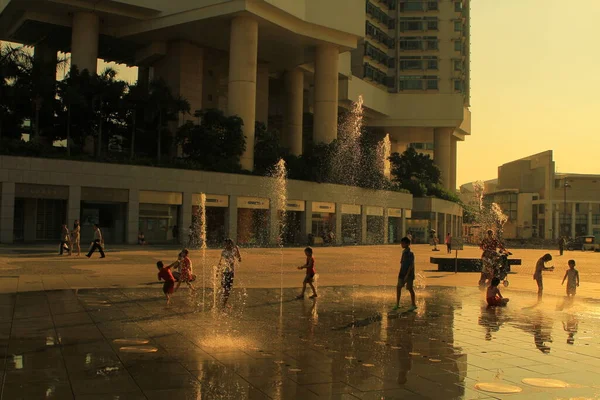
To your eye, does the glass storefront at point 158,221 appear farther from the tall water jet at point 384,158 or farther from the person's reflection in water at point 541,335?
the tall water jet at point 384,158

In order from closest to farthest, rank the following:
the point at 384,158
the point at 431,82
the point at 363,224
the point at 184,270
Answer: the point at 184,270 < the point at 363,224 < the point at 384,158 < the point at 431,82

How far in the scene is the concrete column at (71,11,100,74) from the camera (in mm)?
48188

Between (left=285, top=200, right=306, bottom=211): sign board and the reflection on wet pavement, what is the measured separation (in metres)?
35.3

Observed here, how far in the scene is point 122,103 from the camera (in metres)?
43.8

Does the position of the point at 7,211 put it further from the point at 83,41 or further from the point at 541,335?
the point at 541,335

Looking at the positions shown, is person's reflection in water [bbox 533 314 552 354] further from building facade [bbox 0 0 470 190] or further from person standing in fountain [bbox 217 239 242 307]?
building facade [bbox 0 0 470 190]

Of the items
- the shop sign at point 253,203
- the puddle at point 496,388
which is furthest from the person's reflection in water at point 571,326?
the shop sign at point 253,203

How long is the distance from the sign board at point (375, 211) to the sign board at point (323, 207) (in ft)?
22.1

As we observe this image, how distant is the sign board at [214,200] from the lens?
138 feet

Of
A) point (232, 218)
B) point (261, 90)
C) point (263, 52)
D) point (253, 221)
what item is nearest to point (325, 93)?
point (263, 52)

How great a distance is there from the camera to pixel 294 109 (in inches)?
2591

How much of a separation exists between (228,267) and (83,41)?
1622 inches

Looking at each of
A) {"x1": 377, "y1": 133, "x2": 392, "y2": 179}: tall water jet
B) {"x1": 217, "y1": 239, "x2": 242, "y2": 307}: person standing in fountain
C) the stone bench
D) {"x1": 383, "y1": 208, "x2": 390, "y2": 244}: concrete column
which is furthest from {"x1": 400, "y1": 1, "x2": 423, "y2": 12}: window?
{"x1": 217, "y1": 239, "x2": 242, "y2": 307}: person standing in fountain

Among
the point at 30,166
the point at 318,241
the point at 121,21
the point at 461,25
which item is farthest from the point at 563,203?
the point at 30,166
